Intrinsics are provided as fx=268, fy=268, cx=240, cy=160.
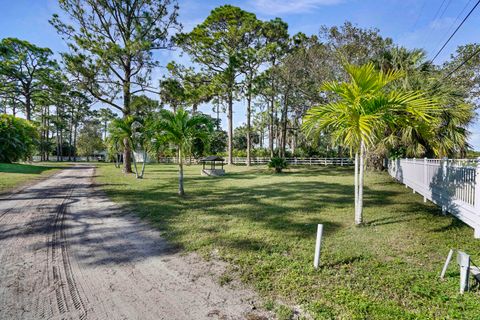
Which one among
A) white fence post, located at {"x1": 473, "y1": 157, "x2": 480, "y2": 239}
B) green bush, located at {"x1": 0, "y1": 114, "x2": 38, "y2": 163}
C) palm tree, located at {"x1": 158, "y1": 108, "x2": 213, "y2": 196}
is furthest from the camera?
green bush, located at {"x1": 0, "y1": 114, "x2": 38, "y2": 163}

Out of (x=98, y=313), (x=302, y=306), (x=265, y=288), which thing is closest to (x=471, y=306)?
(x=302, y=306)

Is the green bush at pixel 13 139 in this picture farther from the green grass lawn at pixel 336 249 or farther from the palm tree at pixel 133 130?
the green grass lawn at pixel 336 249

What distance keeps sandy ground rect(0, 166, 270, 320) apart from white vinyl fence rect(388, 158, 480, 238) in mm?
4836

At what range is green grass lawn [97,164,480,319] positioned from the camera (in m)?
2.94

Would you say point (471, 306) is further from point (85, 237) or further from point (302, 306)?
point (85, 237)

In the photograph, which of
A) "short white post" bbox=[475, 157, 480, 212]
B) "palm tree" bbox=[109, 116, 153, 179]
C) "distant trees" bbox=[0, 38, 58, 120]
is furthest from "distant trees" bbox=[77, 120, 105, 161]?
"short white post" bbox=[475, 157, 480, 212]

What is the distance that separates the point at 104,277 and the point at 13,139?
88.1 ft

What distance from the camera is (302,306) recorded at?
2904mm

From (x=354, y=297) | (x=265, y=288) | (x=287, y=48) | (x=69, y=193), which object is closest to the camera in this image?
(x=354, y=297)

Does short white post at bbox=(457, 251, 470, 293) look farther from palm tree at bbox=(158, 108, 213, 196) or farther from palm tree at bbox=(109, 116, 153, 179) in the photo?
palm tree at bbox=(109, 116, 153, 179)

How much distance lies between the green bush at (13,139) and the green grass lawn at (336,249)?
71.0ft

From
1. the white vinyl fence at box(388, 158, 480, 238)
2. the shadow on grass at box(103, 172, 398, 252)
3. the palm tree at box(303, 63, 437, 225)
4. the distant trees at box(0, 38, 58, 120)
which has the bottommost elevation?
the shadow on grass at box(103, 172, 398, 252)

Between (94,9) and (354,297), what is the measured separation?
21772 millimetres

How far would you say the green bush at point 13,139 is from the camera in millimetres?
22797
